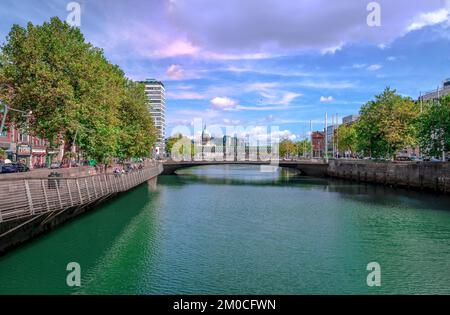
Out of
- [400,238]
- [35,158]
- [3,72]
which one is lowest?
[400,238]

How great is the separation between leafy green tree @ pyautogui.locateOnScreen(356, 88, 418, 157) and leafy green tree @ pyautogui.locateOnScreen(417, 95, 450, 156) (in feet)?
35.1

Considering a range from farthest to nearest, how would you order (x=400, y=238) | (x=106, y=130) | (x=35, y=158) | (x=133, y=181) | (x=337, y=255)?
1. (x=35, y=158)
2. (x=133, y=181)
3. (x=106, y=130)
4. (x=400, y=238)
5. (x=337, y=255)

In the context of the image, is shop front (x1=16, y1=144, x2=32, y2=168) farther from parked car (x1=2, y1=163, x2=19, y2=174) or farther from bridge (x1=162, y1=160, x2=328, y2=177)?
bridge (x1=162, y1=160, x2=328, y2=177)

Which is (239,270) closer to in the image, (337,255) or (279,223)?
(337,255)

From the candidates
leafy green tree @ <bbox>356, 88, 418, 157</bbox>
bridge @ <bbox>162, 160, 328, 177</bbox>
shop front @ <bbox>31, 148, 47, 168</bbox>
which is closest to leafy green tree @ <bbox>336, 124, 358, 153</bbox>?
bridge @ <bbox>162, 160, 328, 177</bbox>

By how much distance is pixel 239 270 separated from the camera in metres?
22.6

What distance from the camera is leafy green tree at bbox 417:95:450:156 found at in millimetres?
64250

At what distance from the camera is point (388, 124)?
270 feet

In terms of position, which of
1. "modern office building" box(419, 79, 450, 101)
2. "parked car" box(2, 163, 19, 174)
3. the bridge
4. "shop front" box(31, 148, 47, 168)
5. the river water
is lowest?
the river water

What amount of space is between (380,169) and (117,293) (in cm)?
7899

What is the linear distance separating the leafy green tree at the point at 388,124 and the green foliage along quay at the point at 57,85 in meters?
58.4

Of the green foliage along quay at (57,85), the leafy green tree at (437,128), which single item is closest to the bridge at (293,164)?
the leafy green tree at (437,128)

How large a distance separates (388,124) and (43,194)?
74069 millimetres
